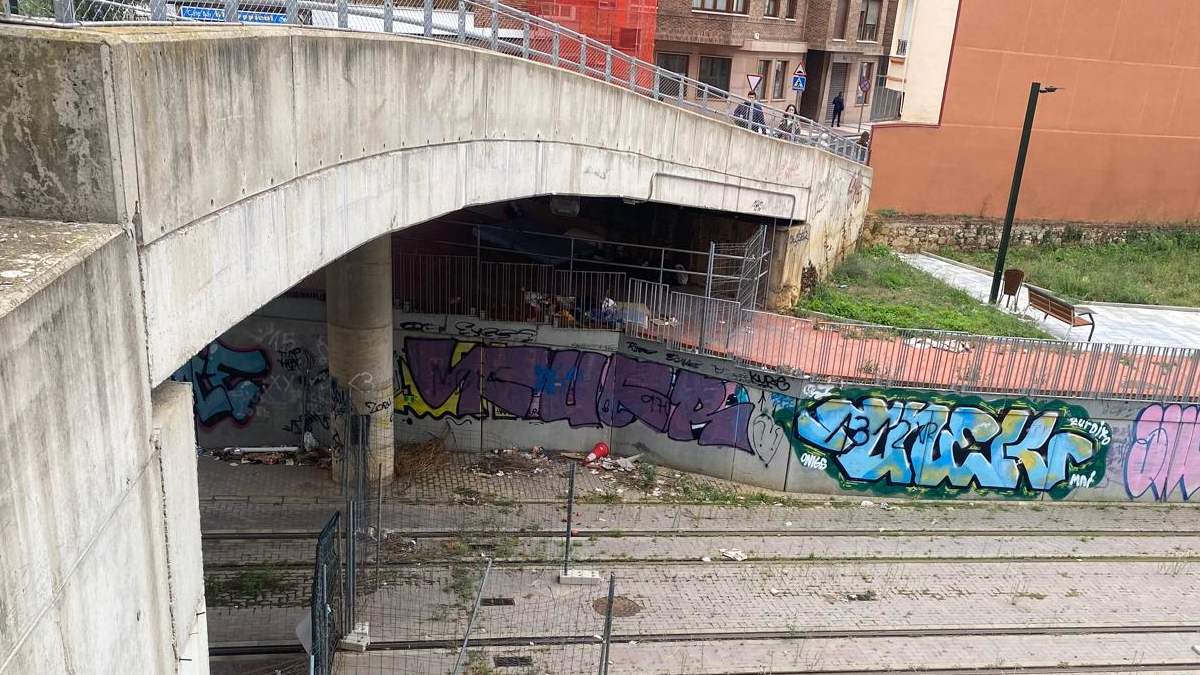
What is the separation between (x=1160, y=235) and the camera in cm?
2981

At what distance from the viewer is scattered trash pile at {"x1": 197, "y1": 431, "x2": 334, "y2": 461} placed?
628 inches

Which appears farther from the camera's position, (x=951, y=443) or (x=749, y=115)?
(x=749, y=115)

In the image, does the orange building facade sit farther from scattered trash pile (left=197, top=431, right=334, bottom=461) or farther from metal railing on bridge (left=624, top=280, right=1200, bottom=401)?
scattered trash pile (left=197, top=431, right=334, bottom=461)

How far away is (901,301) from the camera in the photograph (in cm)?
2111

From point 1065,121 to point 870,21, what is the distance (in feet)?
47.0

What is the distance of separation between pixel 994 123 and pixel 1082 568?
676 inches

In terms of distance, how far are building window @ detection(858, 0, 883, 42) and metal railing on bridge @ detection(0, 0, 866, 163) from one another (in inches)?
800

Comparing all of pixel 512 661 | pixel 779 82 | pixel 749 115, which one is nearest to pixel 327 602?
pixel 512 661

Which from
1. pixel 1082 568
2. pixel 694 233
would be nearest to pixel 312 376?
pixel 694 233

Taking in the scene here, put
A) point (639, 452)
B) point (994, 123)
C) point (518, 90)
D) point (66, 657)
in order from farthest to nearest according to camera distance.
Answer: point (994, 123) → point (639, 452) → point (518, 90) → point (66, 657)

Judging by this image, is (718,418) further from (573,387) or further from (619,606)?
(619,606)

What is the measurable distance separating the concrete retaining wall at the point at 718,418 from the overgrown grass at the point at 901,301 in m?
3.46

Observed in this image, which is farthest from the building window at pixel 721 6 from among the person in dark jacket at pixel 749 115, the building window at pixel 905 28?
the person in dark jacket at pixel 749 115

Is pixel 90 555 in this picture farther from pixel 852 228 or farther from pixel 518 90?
pixel 852 228
